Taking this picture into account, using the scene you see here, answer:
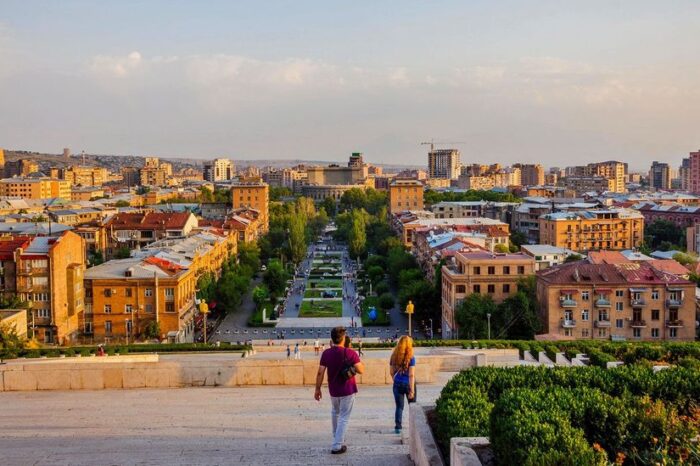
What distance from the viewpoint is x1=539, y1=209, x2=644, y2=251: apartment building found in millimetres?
74188

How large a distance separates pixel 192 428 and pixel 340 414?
107 inches

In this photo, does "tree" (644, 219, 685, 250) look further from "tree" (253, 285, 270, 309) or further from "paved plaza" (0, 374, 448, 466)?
"paved plaza" (0, 374, 448, 466)

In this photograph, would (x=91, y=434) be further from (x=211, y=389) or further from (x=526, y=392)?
(x=526, y=392)

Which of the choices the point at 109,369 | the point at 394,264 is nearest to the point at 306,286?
the point at 394,264

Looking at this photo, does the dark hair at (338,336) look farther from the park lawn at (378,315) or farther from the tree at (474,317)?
the park lawn at (378,315)

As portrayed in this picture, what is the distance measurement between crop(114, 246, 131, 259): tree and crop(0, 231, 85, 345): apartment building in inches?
949

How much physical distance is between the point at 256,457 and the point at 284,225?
80.0 m

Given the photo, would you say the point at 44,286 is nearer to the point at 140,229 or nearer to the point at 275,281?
the point at 275,281

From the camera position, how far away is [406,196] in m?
106

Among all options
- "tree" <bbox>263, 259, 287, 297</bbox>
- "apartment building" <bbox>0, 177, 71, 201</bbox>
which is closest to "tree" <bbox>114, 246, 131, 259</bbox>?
"tree" <bbox>263, 259, 287, 297</bbox>

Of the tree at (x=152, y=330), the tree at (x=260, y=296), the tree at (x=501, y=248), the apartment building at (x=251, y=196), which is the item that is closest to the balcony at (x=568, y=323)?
the tree at (x=152, y=330)

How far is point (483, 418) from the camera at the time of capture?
305 inches

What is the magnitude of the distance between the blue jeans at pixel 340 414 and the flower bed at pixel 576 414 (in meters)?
1.04

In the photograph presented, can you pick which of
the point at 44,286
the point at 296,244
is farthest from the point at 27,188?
the point at 44,286
